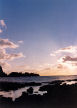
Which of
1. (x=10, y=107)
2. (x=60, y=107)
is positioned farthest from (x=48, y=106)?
(x=10, y=107)

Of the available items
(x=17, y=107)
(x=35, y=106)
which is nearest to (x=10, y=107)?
(x=17, y=107)

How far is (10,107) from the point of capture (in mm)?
8742

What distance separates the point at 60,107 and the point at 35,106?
134 cm

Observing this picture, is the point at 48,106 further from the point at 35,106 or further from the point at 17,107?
the point at 17,107

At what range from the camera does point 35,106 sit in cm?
880

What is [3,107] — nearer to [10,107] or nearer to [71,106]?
[10,107]

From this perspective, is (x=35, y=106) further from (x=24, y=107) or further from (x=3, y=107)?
(x=3, y=107)

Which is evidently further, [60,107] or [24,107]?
Answer: [24,107]

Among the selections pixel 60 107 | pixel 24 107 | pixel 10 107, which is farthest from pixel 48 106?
pixel 10 107

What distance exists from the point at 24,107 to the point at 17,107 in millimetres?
379

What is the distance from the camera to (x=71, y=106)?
839 centimetres

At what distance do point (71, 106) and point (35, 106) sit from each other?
1.84m

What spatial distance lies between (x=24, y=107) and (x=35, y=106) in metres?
0.59

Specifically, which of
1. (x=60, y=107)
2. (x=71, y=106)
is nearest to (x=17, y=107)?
(x=60, y=107)
